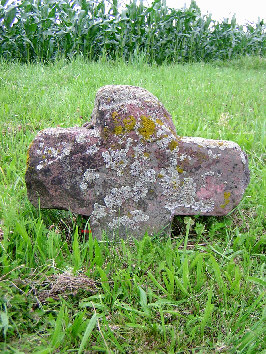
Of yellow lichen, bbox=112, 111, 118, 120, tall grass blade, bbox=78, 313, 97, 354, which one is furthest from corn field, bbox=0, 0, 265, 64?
tall grass blade, bbox=78, 313, 97, 354

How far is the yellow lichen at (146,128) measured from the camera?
94.4 inches

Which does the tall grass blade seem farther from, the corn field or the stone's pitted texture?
the corn field

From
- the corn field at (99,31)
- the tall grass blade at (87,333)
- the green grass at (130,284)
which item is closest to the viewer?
the tall grass blade at (87,333)

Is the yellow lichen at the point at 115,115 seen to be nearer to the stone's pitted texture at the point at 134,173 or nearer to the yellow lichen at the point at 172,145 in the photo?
the stone's pitted texture at the point at 134,173

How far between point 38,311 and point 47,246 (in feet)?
1.49

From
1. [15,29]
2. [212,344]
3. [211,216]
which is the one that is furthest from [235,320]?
[15,29]

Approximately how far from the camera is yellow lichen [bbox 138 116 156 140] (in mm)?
2398

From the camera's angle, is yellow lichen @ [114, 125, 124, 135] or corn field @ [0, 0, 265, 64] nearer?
yellow lichen @ [114, 125, 124, 135]

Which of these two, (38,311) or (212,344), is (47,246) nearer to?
(38,311)

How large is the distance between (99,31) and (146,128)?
7927mm

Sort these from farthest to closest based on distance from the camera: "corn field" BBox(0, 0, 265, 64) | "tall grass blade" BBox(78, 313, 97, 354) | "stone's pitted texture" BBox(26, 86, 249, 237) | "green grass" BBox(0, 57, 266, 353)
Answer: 1. "corn field" BBox(0, 0, 265, 64)
2. "stone's pitted texture" BBox(26, 86, 249, 237)
3. "green grass" BBox(0, 57, 266, 353)
4. "tall grass blade" BBox(78, 313, 97, 354)

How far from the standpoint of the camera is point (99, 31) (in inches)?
368

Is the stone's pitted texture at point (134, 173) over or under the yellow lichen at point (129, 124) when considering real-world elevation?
under

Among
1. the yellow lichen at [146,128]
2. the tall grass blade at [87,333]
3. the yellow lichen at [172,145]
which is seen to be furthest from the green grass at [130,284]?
the yellow lichen at [146,128]
